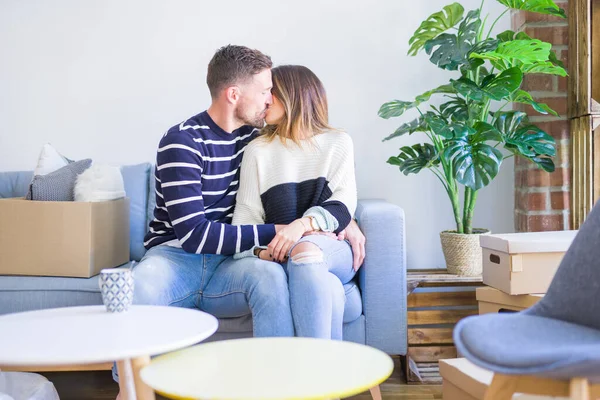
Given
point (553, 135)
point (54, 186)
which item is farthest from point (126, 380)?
point (553, 135)

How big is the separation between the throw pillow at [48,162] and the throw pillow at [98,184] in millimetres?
175

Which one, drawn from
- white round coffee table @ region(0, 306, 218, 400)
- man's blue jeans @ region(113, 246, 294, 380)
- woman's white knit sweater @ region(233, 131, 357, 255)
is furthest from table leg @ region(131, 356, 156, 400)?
woman's white knit sweater @ region(233, 131, 357, 255)

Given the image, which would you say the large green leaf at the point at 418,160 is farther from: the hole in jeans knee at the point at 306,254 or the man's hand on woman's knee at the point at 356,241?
the hole in jeans knee at the point at 306,254

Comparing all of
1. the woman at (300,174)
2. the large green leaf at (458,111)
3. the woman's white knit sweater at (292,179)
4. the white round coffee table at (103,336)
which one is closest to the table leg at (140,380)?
the white round coffee table at (103,336)

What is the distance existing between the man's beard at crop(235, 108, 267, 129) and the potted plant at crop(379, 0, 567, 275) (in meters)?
0.52

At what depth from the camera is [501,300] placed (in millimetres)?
1969

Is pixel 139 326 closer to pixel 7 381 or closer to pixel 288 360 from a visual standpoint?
pixel 288 360

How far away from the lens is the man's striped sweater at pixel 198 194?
191cm

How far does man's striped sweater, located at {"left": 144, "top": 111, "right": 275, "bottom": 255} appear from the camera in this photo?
191cm

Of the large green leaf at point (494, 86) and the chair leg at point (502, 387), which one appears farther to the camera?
the large green leaf at point (494, 86)

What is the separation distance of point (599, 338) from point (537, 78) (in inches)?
64.3

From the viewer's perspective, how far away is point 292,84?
6.97 feet

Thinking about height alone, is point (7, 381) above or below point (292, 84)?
below

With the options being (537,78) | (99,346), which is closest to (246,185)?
(99,346)
